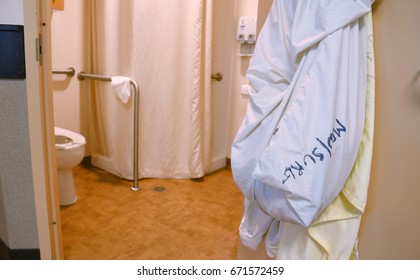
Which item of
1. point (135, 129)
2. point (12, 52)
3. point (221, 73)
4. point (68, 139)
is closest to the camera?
point (12, 52)

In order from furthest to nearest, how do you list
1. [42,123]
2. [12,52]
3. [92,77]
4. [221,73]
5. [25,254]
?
[221,73]
[92,77]
[25,254]
[42,123]
[12,52]

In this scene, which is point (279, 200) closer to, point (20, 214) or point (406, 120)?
point (406, 120)

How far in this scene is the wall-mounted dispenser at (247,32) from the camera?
8.24 ft

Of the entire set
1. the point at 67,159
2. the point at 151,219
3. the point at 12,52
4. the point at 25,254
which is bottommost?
the point at 151,219

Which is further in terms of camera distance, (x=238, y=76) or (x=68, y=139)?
(x=238, y=76)

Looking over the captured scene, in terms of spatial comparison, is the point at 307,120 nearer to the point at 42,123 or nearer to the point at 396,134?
the point at 396,134

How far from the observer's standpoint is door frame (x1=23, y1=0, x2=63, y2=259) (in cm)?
111

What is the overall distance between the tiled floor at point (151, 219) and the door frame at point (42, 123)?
0.27 m

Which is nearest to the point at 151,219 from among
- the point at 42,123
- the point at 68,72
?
the point at 42,123

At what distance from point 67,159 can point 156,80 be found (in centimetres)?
85

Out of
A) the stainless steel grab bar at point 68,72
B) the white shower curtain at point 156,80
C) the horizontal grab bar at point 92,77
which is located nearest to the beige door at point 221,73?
the white shower curtain at point 156,80

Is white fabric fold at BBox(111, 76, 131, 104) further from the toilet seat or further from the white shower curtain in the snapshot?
the toilet seat

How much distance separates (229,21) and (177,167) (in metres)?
1.33

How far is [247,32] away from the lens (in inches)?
99.9
